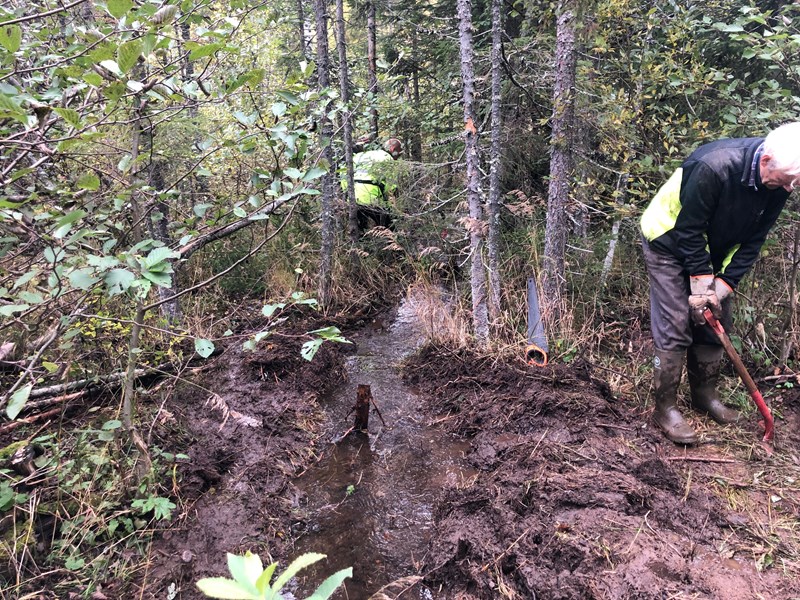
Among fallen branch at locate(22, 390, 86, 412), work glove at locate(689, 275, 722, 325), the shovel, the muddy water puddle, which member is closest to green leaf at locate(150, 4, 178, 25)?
fallen branch at locate(22, 390, 86, 412)

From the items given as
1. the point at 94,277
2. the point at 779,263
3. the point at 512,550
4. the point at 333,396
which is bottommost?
the point at 333,396

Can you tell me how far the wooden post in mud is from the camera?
3.88 m

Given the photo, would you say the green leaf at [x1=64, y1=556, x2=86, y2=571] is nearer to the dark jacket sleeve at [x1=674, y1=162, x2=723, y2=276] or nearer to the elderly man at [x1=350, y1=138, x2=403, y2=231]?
the dark jacket sleeve at [x1=674, y1=162, x2=723, y2=276]

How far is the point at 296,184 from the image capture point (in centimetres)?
240

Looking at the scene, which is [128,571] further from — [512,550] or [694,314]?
[694,314]

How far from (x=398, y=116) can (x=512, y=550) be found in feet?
23.3

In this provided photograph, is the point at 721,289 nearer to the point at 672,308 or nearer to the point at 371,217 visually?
the point at 672,308

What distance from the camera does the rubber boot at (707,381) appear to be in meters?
3.34

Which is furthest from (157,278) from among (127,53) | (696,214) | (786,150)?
(786,150)

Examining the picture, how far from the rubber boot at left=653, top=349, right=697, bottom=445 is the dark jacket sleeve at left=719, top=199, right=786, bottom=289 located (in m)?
0.62

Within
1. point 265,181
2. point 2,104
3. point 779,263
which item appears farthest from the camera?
point 779,263

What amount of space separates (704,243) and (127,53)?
325cm

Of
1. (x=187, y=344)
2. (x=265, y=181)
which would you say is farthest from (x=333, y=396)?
(x=265, y=181)

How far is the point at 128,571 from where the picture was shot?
2414mm
